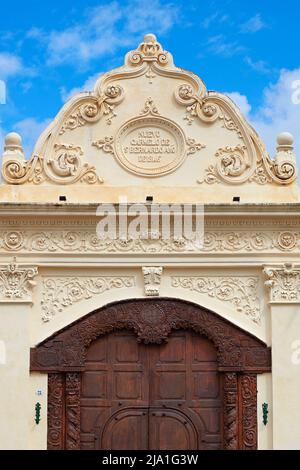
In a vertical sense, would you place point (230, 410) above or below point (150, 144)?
below

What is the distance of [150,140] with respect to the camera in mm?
13180

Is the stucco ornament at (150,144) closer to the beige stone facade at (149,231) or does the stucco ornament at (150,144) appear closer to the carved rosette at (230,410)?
the beige stone facade at (149,231)

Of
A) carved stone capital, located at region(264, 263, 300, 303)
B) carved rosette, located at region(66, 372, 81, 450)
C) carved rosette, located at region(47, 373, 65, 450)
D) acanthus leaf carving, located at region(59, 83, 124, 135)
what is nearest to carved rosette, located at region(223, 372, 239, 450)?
carved stone capital, located at region(264, 263, 300, 303)

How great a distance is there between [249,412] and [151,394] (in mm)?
1411

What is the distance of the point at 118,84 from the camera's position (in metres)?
13.2

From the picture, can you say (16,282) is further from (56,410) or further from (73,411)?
(73,411)

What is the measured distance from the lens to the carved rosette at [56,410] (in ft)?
40.9

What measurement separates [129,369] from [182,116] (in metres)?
3.80

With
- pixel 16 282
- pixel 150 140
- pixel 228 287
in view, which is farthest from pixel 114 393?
pixel 150 140

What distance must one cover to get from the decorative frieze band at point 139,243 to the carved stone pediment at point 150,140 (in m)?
0.75

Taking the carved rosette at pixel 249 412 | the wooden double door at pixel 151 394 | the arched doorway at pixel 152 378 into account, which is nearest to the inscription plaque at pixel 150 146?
the arched doorway at pixel 152 378

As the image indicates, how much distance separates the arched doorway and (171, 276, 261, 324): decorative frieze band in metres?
0.28

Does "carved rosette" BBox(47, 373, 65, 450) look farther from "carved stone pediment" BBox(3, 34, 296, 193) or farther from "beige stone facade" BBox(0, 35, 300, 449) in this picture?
"carved stone pediment" BBox(3, 34, 296, 193)
